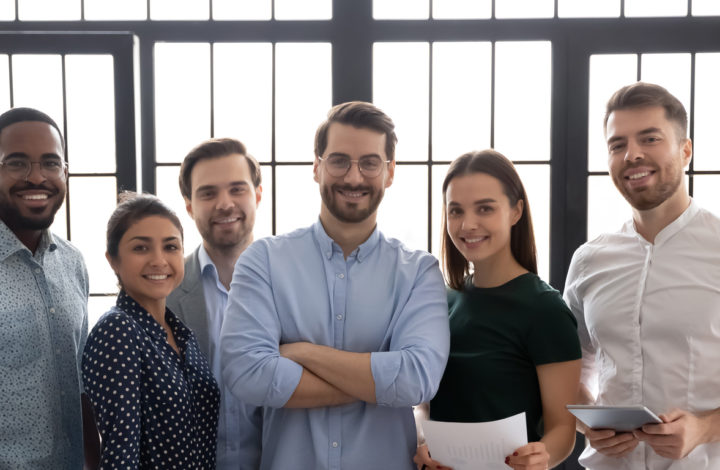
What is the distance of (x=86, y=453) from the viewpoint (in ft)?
6.40

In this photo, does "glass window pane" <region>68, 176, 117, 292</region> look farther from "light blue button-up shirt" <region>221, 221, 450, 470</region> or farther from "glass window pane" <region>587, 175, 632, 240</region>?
"glass window pane" <region>587, 175, 632, 240</region>

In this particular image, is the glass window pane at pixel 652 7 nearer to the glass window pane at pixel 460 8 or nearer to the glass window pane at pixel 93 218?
the glass window pane at pixel 460 8

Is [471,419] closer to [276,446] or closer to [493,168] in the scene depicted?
[276,446]

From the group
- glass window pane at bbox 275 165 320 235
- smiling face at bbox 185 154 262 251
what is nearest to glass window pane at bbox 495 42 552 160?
glass window pane at bbox 275 165 320 235

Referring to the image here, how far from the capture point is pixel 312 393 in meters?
1.62

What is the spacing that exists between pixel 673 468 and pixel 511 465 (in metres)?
0.59

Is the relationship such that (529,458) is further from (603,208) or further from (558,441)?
(603,208)

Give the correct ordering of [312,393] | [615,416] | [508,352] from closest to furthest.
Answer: [615,416], [312,393], [508,352]

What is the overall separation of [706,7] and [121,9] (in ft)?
8.94

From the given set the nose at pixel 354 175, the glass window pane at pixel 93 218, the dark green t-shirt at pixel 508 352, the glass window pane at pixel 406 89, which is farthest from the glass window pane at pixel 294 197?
the dark green t-shirt at pixel 508 352

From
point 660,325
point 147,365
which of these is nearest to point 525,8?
point 660,325

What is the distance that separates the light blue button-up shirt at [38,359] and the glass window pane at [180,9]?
154cm

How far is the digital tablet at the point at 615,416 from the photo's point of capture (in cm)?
145

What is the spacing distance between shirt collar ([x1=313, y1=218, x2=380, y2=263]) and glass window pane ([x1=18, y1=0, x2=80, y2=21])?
6.53ft
